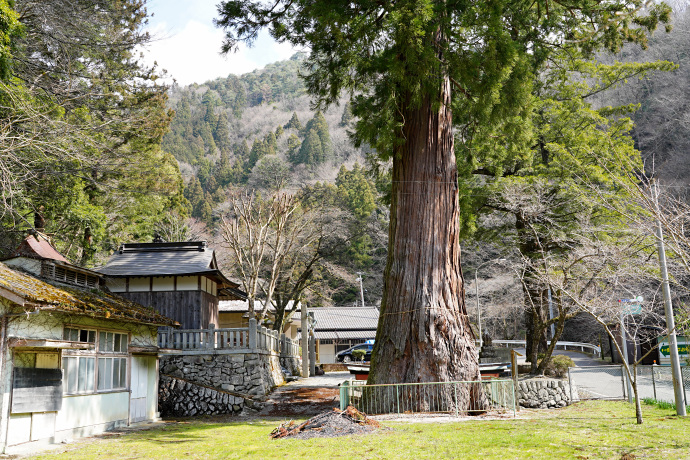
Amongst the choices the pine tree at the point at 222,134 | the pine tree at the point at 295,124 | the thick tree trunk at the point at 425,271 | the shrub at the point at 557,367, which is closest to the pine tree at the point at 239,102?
the pine tree at the point at 222,134

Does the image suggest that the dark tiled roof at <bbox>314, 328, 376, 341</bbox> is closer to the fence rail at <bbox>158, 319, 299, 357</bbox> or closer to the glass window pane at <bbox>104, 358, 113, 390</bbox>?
the fence rail at <bbox>158, 319, 299, 357</bbox>

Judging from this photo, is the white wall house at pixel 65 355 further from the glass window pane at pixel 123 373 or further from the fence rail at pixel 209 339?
the fence rail at pixel 209 339

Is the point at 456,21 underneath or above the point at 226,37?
underneath

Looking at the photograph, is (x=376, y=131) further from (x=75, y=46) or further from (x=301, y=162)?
(x=301, y=162)

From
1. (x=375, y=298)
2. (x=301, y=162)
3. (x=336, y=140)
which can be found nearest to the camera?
(x=375, y=298)

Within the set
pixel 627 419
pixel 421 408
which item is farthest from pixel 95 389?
pixel 627 419

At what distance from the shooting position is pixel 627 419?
391 inches

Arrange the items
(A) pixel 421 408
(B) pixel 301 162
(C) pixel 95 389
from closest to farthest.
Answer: (A) pixel 421 408 → (C) pixel 95 389 → (B) pixel 301 162

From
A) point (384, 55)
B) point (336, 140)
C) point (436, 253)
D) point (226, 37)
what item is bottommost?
point (436, 253)

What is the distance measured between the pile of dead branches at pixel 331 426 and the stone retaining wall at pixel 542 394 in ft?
24.2

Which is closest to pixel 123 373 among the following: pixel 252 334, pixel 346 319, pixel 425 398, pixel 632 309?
pixel 252 334

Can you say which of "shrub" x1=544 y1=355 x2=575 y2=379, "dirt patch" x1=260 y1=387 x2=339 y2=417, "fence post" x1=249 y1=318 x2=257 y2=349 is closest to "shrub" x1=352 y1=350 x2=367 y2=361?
"dirt patch" x1=260 y1=387 x2=339 y2=417

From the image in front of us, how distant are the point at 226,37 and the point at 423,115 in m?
5.56

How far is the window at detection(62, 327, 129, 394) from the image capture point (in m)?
11.0
